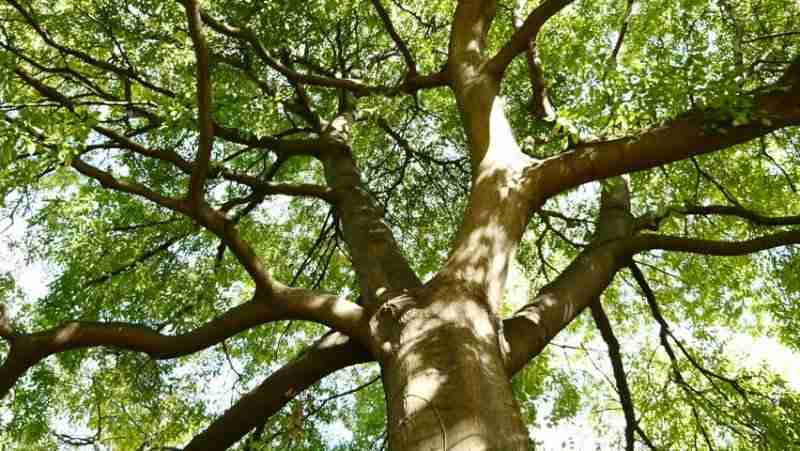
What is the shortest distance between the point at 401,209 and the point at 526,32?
525 centimetres

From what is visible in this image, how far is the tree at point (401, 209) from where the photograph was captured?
3.71m

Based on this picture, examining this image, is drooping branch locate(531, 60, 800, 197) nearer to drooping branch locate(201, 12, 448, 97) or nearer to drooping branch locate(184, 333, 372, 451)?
drooping branch locate(184, 333, 372, 451)

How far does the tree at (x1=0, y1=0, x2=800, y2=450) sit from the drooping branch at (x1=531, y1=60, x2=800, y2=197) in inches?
0.7

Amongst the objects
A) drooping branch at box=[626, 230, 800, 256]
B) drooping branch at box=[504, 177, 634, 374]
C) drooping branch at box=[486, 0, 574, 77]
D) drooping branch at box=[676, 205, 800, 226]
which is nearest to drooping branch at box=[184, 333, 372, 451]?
drooping branch at box=[504, 177, 634, 374]

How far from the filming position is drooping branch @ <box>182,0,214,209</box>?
11.6 ft

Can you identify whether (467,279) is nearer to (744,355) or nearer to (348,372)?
(744,355)

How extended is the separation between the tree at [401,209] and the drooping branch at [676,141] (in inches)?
0.7

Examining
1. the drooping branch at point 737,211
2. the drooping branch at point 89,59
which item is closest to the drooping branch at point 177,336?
the drooping branch at point 737,211

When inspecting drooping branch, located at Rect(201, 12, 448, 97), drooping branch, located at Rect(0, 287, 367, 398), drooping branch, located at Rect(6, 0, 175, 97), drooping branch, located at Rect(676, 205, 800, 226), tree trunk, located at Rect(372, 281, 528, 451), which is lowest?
tree trunk, located at Rect(372, 281, 528, 451)

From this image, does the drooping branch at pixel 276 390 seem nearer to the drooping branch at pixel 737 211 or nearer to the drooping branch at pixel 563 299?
the drooping branch at pixel 563 299

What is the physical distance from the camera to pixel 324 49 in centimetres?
880

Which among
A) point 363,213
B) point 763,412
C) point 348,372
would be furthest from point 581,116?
point 348,372

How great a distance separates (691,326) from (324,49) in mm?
6990

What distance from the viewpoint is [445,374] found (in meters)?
3.04
